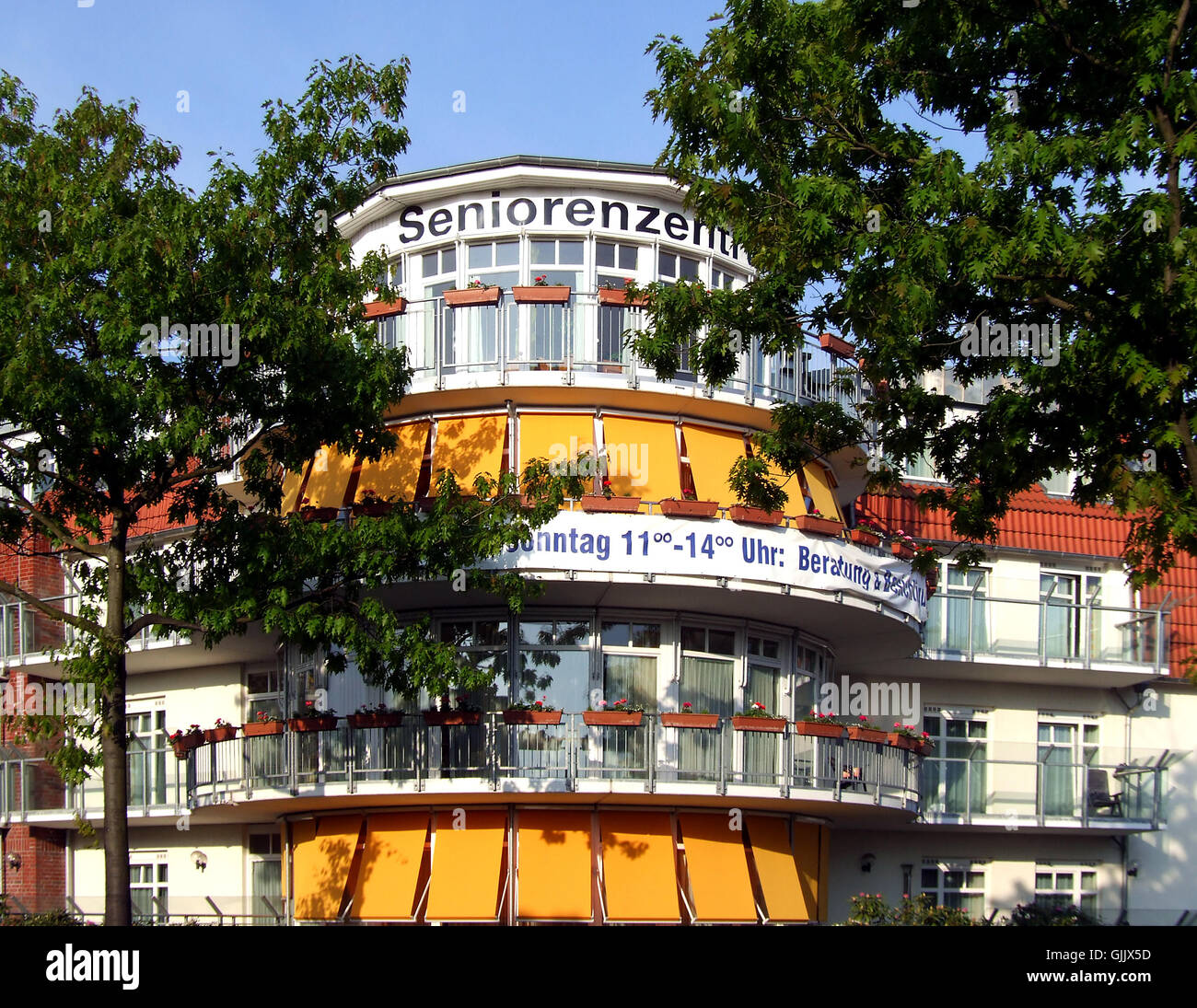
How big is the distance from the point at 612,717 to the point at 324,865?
17.5 feet

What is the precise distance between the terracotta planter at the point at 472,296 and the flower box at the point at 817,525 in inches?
215

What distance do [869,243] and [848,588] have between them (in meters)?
7.75

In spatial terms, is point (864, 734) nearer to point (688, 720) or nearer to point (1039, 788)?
point (688, 720)

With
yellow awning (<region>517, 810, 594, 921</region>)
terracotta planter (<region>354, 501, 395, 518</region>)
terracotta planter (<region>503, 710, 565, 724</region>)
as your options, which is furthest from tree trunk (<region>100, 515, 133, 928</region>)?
yellow awning (<region>517, 810, 594, 921</region>)

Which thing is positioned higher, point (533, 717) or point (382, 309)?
point (382, 309)

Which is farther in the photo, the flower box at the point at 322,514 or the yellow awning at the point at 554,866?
the flower box at the point at 322,514

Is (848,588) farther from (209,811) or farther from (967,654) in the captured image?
(209,811)

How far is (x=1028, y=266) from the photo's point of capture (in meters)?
14.2

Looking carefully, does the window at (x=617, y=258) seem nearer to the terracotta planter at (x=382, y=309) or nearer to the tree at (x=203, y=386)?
the terracotta planter at (x=382, y=309)

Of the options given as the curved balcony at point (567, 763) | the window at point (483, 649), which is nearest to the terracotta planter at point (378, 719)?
the curved balcony at point (567, 763)

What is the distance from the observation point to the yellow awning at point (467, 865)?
2016 centimetres

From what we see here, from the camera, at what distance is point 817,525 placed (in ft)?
69.1

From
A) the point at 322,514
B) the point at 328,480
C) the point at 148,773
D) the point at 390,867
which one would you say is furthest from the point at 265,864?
the point at 322,514
